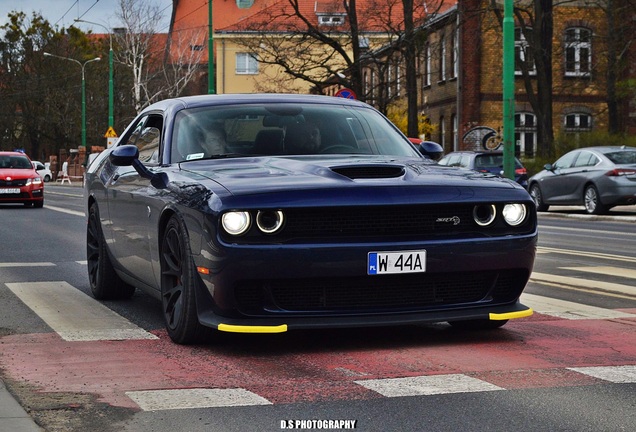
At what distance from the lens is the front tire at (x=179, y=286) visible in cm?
678

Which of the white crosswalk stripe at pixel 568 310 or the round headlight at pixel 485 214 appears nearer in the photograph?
the round headlight at pixel 485 214

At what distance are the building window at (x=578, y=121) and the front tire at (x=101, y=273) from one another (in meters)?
46.3

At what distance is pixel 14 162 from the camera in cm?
3338

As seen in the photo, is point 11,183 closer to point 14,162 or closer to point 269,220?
point 14,162

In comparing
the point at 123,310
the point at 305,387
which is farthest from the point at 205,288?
the point at 123,310

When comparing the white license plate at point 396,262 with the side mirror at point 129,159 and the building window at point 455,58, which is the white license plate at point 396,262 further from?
the building window at point 455,58

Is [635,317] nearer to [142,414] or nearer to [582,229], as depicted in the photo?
[142,414]

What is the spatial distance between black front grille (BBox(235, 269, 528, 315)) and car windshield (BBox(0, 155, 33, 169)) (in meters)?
27.6

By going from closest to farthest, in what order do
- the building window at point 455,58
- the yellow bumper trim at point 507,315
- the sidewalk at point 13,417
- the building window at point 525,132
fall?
the sidewalk at point 13,417 < the yellow bumper trim at point 507,315 < the building window at point 455,58 < the building window at point 525,132

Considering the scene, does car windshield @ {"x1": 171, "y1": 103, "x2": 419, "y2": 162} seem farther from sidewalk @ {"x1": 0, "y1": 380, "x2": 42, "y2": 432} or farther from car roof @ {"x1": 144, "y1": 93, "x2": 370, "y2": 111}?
sidewalk @ {"x1": 0, "y1": 380, "x2": 42, "y2": 432}

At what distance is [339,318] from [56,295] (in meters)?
3.93

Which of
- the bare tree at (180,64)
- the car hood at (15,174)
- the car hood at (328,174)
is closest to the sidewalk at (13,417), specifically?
the car hood at (328,174)

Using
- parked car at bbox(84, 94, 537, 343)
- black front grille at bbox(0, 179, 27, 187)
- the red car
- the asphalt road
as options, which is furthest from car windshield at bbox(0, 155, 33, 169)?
parked car at bbox(84, 94, 537, 343)

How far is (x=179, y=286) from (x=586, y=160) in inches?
863
